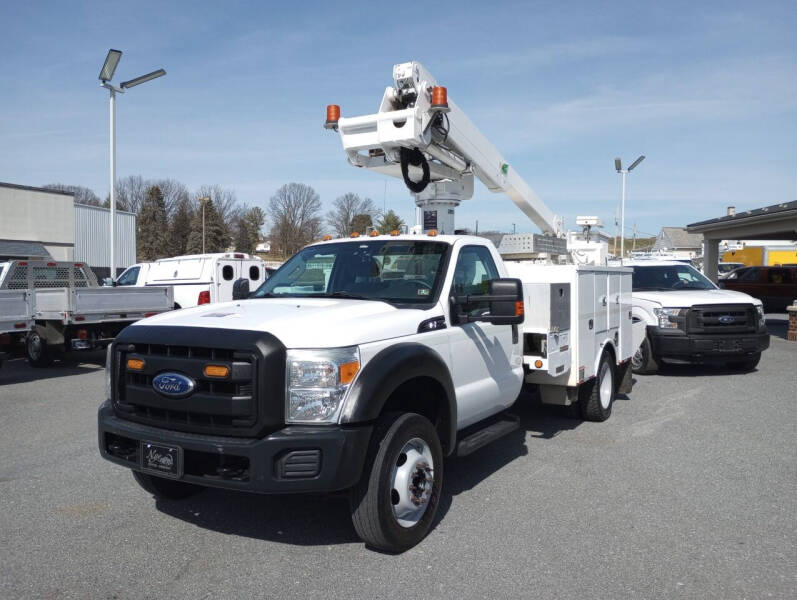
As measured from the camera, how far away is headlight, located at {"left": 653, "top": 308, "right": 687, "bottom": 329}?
34.2 ft

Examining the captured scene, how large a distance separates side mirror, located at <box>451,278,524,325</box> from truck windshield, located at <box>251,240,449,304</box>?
0.23m

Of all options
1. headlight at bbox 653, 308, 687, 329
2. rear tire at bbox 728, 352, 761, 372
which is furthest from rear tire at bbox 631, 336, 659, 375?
rear tire at bbox 728, 352, 761, 372

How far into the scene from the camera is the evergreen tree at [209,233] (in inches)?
2918

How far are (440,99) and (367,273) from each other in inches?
104

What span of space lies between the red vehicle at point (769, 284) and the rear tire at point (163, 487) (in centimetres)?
2303

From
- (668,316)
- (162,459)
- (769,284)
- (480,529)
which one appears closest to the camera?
(162,459)

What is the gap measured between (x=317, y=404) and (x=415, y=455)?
0.85m

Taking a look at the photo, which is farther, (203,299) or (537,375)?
(203,299)

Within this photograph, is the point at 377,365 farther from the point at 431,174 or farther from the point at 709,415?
the point at 709,415

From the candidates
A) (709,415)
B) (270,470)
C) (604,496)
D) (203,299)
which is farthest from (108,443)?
(203,299)

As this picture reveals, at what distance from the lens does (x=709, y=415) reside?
788cm

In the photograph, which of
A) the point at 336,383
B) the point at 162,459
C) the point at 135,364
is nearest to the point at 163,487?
the point at 162,459

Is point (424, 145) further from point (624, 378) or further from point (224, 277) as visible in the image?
point (224, 277)

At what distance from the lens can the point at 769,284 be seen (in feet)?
78.5
